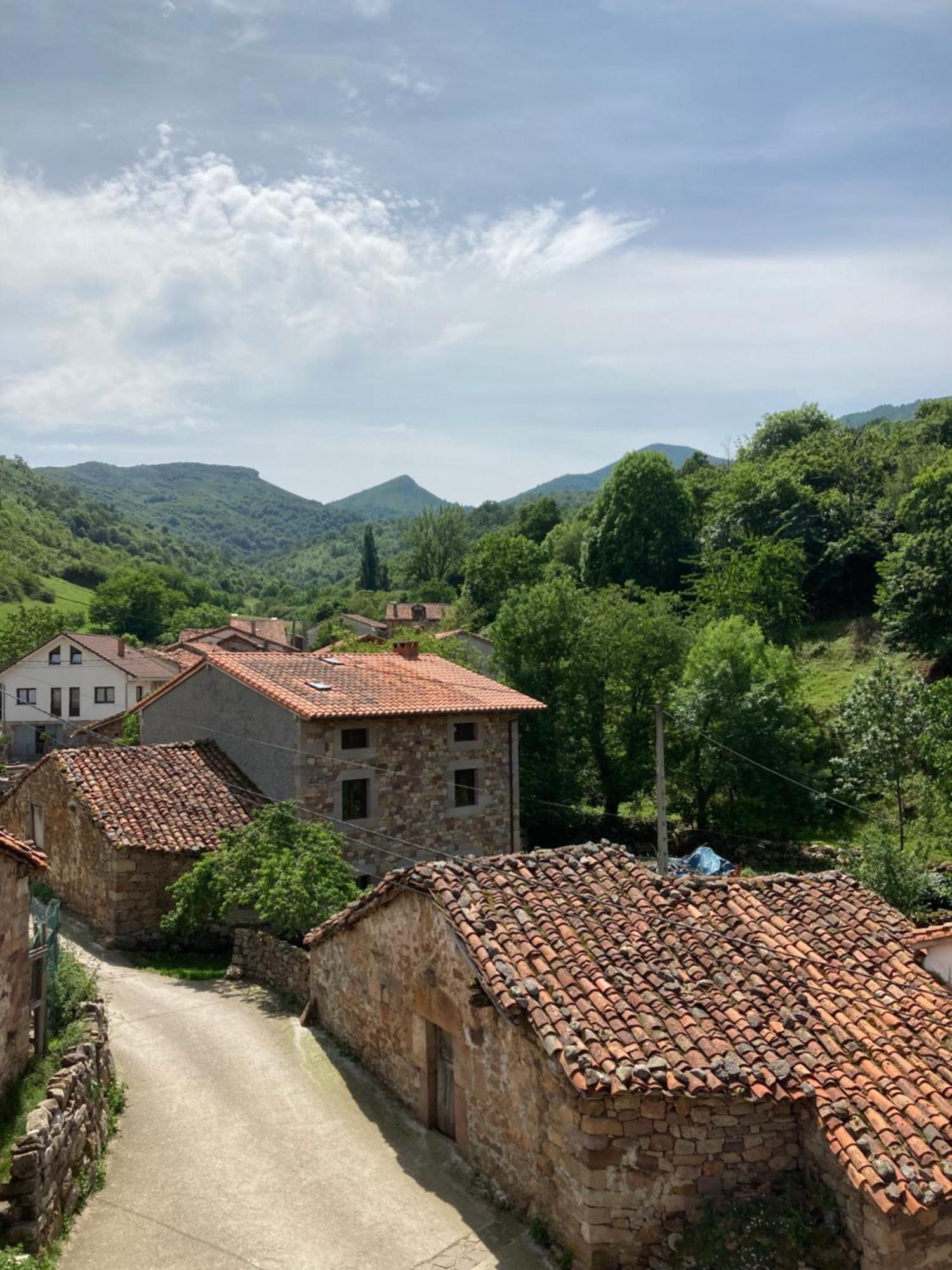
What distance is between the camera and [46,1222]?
31.1 ft

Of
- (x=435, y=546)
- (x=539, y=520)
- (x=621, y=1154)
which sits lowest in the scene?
(x=621, y=1154)

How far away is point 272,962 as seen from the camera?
18.2 metres

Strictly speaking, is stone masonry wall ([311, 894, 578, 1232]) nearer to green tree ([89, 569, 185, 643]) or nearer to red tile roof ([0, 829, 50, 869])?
red tile roof ([0, 829, 50, 869])

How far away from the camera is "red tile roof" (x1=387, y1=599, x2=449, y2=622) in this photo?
83.1 metres

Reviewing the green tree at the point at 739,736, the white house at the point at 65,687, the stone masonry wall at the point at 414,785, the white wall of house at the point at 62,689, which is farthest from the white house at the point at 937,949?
the white house at the point at 65,687

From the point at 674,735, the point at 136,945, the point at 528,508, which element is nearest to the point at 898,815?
the point at 674,735

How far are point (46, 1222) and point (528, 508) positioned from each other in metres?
96.4

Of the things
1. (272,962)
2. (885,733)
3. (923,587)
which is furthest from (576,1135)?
(923,587)

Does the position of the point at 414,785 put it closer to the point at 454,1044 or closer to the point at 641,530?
the point at 454,1044

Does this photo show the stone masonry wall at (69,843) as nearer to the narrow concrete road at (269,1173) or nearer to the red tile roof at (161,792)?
the red tile roof at (161,792)

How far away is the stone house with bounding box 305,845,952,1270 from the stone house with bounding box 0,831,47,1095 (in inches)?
175

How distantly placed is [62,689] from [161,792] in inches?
1660

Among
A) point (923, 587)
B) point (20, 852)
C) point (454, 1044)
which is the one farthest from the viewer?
point (923, 587)

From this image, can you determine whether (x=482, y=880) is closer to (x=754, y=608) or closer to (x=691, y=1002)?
(x=691, y=1002)
